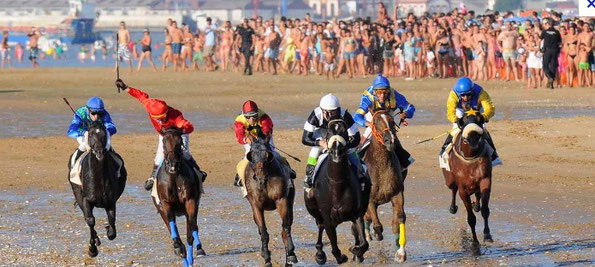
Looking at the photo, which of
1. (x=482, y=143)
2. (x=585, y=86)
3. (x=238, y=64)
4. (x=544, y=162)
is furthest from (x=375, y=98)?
(x=238, y=64)

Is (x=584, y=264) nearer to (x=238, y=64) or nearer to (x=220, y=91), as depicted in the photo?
(x=220, y=91)

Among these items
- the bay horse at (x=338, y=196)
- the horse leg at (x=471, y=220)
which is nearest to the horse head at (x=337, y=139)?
the bay horse at (x=338, y=196)

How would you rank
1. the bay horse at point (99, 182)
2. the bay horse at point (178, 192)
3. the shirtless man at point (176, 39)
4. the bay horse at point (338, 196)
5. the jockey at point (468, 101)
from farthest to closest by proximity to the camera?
1. the shirtless man at point (176, 39)
2. the jockey at point (468, 101)
3. the bay horse at point (99, 182)
4. the bay horse at point (178, 192)
5. the bay horse at point (338, 196)

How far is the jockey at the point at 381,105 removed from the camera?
14.3 metres

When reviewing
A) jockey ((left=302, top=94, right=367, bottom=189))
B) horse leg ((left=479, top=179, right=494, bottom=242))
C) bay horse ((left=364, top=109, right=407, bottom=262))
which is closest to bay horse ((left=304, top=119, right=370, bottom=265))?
jockey ((left=302, top=94, right=367, bottom=189))

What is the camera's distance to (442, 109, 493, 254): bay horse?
14.1m

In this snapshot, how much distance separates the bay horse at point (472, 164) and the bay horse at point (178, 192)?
2.94 meters

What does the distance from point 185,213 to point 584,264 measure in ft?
13.3

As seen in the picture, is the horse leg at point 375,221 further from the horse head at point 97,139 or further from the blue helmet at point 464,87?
the horse head at point 97,139

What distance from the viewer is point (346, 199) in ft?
42.0

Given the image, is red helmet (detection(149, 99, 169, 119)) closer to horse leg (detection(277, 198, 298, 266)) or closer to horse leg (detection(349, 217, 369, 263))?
horse leg (detection(277, 198, 298, 266))

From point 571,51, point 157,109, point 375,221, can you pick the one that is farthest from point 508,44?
point 157,109

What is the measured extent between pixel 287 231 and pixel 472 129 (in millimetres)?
2415

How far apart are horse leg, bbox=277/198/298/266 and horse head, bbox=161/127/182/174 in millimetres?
1112
